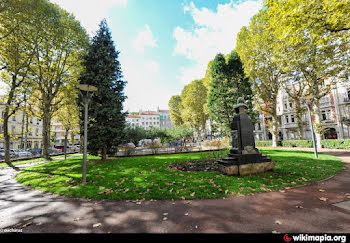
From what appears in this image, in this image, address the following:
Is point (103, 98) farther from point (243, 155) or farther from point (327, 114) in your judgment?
point (327, 114)

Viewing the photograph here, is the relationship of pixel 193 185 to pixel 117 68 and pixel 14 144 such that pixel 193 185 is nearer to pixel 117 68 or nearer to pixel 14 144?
pixel 117 68

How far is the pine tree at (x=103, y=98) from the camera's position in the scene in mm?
12930

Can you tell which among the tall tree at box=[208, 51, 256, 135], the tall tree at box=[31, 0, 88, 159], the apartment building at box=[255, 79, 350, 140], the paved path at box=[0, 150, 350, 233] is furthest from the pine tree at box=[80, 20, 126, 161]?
the apartment building at box=[255, 79, 350, 140]

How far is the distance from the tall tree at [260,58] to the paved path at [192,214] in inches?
749

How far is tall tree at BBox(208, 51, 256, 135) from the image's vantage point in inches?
842

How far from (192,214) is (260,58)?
22439 mm

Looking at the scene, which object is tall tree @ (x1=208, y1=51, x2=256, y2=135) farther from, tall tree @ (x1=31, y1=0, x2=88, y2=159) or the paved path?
tall tree @ (x1=31, y1=0, x2=88, y2=159)

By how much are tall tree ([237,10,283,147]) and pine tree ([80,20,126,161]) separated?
1792cm

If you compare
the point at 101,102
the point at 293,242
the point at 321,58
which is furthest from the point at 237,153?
the point at 321,58

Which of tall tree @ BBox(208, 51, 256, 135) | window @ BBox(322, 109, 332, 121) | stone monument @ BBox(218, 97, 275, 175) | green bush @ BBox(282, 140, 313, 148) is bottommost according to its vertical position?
green bush @ BBox(282, 140, 313, 148)

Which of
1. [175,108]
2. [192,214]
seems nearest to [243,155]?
[192,214]

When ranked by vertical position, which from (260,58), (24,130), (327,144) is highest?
(260,58)

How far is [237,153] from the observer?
313 inches

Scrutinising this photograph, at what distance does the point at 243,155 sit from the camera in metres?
7.73
